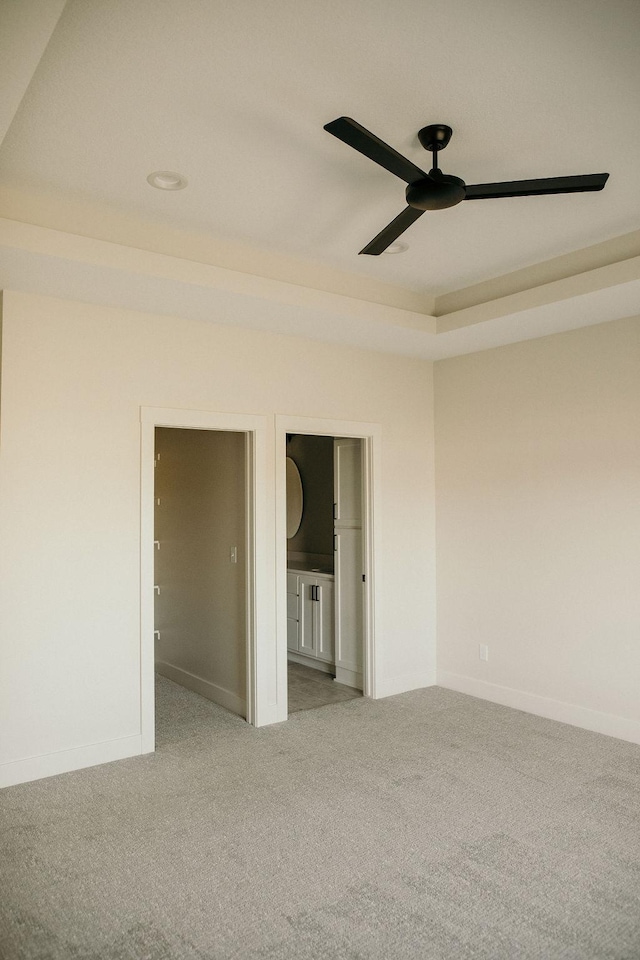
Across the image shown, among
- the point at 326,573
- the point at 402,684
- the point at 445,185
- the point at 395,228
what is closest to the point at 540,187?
the point at 445,185

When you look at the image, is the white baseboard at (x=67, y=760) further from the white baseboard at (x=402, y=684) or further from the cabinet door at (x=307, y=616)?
A: the cabinet door at (x=307, y=616)

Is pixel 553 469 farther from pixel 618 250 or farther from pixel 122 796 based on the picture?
pixel 122 796

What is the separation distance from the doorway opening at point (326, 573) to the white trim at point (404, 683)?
178 mm

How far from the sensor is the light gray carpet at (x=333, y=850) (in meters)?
2.29

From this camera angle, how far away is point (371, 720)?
4594mm

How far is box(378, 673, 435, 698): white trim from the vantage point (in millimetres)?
5159

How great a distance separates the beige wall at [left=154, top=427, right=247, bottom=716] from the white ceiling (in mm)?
1955

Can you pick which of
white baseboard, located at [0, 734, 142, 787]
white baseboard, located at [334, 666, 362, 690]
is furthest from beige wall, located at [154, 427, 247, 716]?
white baseboard, located at [334, 666, 362, 690]

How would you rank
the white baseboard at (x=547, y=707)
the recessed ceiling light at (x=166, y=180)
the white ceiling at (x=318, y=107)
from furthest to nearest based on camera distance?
the white baseboard at (x=547, y=707)
the recessed ceiling light at (x=166, y=180)
the white ceiling at (x=318, y=107)

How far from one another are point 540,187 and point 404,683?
386 cm

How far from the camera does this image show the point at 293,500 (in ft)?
22.5

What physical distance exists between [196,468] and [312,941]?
3639 millimetres

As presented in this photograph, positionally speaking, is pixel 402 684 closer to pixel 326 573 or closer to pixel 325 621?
pixel 325 621

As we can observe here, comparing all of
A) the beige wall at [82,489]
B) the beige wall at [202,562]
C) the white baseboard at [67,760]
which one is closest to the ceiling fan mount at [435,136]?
the beige wall at [82,489]
